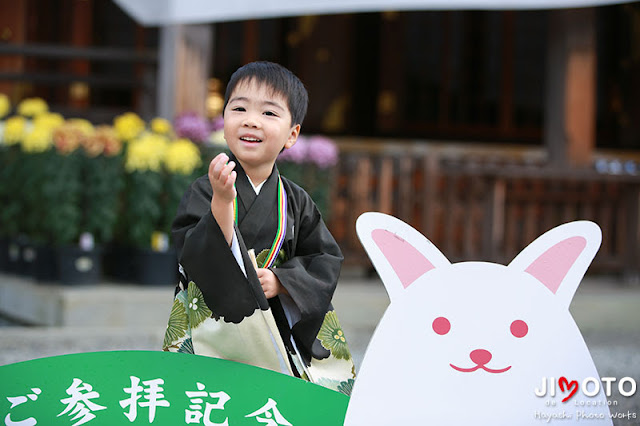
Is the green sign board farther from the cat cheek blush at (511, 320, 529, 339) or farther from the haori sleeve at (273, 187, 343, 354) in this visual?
the cat cheek blush at (511, 320, 529, 339)

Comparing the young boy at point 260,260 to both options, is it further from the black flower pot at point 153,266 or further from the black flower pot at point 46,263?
the black flower pot at point 46,263

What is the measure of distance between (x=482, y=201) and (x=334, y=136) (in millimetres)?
2694

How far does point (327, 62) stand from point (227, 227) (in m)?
8.16

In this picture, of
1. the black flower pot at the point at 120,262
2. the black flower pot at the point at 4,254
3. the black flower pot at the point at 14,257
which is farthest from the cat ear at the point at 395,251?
the black flower pot at the point at 4,254

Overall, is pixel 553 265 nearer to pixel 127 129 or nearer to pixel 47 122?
pixel 127 129

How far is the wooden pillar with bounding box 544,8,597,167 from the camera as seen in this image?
711 centimetres

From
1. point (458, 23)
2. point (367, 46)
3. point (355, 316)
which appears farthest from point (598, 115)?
point (355, 316)

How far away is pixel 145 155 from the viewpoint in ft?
18.3

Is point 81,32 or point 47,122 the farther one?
point 81,32

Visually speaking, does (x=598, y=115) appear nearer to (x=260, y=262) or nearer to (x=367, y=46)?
(x=367, y=46)

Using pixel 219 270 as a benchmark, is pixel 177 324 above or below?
below

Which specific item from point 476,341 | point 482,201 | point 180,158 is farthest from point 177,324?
point 482,201

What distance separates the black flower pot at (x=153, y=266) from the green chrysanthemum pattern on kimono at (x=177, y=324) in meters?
3.44

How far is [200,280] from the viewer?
207 cm
